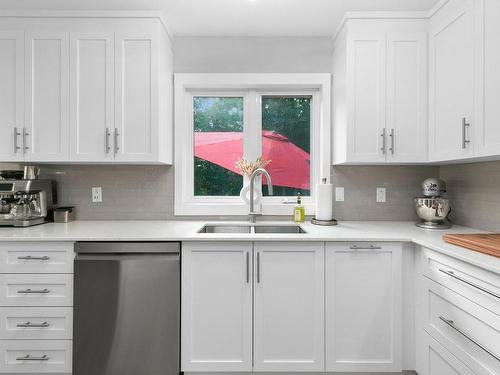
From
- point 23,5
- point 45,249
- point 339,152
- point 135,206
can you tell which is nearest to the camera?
point 45,249

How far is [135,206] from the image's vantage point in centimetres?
251

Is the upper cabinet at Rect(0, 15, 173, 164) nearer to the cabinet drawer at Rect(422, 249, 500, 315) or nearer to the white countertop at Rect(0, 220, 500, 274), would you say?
the white countertop at Rect(0, 220, 500, 274)

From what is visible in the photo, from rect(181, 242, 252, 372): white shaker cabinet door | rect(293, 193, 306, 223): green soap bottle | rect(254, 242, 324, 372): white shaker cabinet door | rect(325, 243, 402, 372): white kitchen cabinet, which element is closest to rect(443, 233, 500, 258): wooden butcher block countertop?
rect(325, 243, 402, 372): white kitchen cabinet

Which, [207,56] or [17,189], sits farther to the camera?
[207,56]

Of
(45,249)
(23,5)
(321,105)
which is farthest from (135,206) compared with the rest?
(321,105)

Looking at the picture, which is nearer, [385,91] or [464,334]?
[464,334]

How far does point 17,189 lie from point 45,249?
603 millimetres

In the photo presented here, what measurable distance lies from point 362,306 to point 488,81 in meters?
1.42

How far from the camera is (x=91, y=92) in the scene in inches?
84.7

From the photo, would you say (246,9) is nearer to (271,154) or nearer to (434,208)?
(271,154)

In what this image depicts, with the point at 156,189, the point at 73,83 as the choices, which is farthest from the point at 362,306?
the point at 73,83

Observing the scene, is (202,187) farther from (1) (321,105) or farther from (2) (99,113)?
(1) (321,105)

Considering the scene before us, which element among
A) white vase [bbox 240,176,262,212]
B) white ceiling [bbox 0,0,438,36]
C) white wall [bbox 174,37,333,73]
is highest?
white ceiling [bbox 0,0,438,36]

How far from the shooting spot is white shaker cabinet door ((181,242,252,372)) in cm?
183
